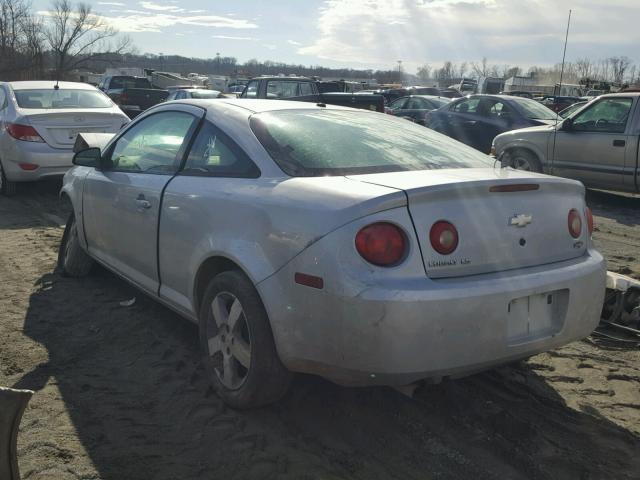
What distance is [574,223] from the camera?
322cm

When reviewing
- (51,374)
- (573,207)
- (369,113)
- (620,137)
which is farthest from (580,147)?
(51,374)

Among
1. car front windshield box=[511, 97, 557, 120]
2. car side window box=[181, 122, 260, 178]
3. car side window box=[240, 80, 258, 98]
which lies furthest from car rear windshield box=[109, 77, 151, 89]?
car side window box=[181, 122, 260, 178]

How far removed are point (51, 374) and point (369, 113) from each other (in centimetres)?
260

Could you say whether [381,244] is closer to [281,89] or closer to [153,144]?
[153,144]

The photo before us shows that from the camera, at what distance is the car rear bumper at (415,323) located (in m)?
2.56

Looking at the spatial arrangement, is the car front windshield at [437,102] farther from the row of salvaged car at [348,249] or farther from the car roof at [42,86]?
the row of salvaged car at [348,249]

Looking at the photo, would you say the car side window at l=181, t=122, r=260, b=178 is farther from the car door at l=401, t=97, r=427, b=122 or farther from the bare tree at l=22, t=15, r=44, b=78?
the bare tree at l=22, t=15, r=44, b=78

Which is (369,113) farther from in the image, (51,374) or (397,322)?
(51,374)

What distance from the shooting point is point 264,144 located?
3.32 meters

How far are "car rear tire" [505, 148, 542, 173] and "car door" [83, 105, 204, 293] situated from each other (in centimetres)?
769

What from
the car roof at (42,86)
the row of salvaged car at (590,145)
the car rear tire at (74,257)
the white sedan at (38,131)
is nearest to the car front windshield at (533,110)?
the row of salvaged car at (590,145)

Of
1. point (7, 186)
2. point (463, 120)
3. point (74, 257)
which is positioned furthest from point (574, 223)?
point (463, 120)

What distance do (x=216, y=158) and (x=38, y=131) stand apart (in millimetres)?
6026

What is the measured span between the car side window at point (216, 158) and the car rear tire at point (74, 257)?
6.52 feet
